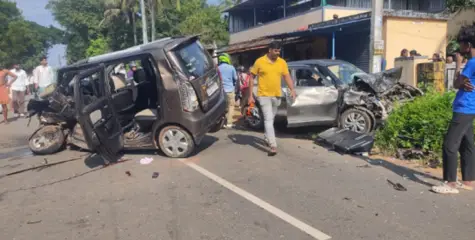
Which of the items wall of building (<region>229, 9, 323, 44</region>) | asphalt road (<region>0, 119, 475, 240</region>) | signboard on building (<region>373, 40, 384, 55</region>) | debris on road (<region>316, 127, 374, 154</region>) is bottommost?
asphalt road (<region>0, 119, 475, 240</region>)

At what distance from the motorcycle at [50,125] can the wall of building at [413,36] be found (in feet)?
36.9

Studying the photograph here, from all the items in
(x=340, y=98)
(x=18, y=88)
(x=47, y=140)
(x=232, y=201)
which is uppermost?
(x=18, y=88)

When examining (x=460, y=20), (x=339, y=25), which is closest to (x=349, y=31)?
(x=339, y=25)

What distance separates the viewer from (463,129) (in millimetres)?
4535

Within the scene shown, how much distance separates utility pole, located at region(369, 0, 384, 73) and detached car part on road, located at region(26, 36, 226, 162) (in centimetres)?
404

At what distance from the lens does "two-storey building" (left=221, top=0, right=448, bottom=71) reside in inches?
574

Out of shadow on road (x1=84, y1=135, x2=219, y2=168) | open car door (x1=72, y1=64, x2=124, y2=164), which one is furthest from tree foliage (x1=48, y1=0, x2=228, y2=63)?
open car door (x1=72, y1=64, x2=124, y2=164)

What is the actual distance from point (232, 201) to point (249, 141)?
3432 millimetres

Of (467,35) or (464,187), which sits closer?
(467,35)

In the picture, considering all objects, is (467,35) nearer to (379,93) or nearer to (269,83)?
(269,83)

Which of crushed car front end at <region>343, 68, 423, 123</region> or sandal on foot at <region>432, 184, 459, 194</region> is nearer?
sandal on foot at <region>432, 184, 459, 194</region>

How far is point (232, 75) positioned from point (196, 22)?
23.8 metres

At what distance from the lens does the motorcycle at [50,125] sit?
7594 mm

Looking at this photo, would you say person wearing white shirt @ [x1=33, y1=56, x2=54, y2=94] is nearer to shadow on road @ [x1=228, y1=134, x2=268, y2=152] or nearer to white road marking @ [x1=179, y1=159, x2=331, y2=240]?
shadow on road @ [x1=228, y1=134, x2=268, y2=152]
